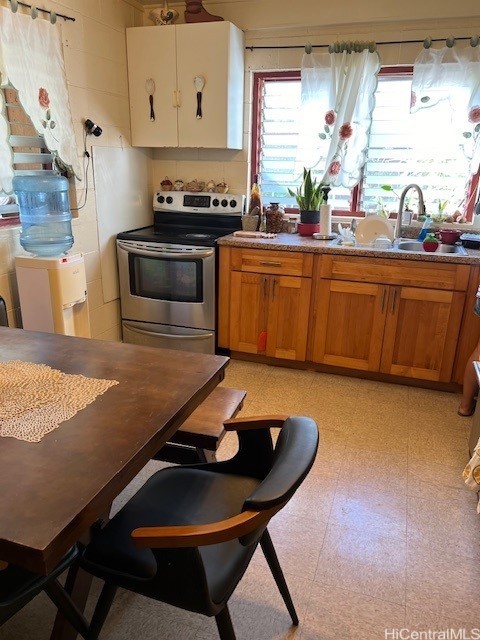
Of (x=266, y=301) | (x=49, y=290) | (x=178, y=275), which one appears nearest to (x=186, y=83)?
(x=178, y=275)

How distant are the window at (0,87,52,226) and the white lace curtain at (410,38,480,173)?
7.83 feet

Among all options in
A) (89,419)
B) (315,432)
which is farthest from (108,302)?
(315,432)

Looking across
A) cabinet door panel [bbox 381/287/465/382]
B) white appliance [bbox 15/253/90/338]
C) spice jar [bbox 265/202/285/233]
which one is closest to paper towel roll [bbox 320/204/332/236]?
spice jar [bbox 265/202/285/233]

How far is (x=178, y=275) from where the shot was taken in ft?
10.8

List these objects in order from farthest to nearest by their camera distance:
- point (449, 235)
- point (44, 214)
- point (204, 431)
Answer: point (449, 235) → point (44, 214) → point (204, 431)

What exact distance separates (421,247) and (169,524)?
2612 mm

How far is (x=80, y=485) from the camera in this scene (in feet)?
3.09

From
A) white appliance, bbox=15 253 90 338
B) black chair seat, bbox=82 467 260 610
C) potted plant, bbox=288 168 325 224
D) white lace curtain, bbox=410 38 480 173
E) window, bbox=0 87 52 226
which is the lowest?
black chair seat, bbox=82 467 260 610

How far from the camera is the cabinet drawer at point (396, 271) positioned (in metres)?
2.79

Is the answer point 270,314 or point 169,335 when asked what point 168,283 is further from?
point 270,314

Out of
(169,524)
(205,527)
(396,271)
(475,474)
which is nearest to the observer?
(205,527)

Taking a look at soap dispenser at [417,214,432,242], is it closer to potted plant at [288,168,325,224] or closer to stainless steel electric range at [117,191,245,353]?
potted plant at [288,168,325,224]

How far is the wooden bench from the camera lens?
161 centimetres

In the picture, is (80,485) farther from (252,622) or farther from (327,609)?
(327,609)
